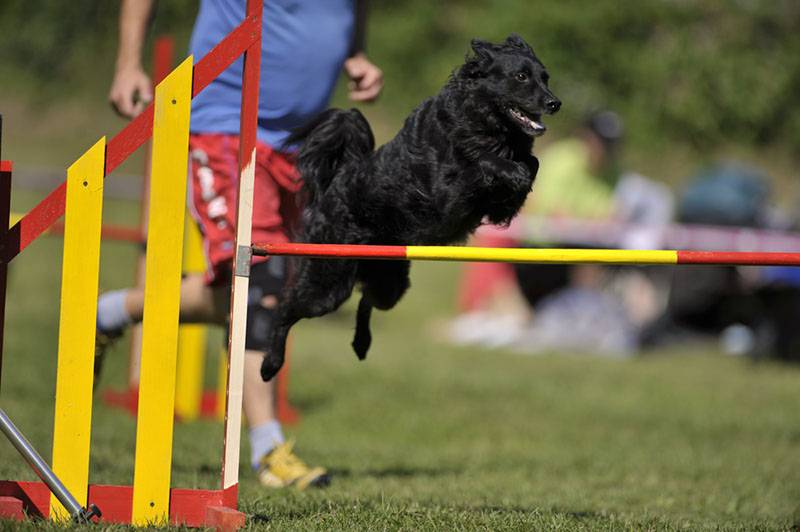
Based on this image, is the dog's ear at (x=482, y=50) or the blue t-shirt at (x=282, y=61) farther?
the blue t-shirt at (x=282, y=61)

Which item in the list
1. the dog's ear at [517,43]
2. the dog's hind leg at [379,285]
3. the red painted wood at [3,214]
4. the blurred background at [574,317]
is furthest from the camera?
the blurred background at [574,317]

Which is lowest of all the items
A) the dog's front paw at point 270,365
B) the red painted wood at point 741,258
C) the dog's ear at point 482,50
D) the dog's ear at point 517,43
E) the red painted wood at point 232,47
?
the dog's front paw at point 270,365

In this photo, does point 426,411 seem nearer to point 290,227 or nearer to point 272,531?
point 290,227

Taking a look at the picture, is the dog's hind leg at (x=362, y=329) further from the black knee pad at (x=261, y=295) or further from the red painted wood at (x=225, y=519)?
the red painted wood at (x=225, y=519)

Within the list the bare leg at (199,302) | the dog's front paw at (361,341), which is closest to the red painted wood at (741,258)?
the dog's front paw at (361,341)

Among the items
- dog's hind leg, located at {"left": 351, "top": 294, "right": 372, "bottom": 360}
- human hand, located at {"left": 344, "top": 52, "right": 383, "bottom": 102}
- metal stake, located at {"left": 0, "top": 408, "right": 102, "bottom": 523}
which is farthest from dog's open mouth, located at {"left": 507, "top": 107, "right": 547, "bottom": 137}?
metal stake, located at {"left": 0, "top": 408, "right": 102, "bottom": 523}

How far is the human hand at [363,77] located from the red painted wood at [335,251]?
1.24 metres

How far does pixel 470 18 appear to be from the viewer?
11633 millimetres

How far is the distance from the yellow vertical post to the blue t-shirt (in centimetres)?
180

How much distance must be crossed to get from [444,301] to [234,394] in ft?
32.1

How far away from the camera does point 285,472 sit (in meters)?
3.97

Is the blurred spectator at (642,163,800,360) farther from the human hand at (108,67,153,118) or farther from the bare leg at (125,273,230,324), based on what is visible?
the human hand at (108,67,153,118)

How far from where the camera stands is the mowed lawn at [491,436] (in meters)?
3.43

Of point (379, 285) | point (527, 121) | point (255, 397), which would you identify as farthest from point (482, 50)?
point (255, 397)
